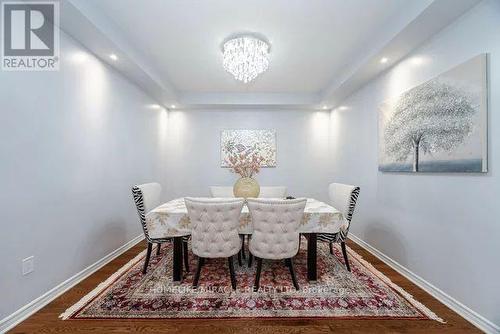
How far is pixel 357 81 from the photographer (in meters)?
3.27

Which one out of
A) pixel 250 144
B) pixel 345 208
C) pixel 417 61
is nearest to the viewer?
pixel 417 61

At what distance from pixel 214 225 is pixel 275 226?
554 millimetres

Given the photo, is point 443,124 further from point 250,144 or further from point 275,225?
point 250,144

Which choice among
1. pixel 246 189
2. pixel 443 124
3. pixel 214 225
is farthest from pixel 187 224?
pixel 443 124

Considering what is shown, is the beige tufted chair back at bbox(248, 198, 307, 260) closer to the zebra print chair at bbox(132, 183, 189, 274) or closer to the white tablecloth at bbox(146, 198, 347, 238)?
the white tablecloth at bbox(146, 198, 347, 238)

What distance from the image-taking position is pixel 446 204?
1.99m

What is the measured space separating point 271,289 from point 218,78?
310 cm

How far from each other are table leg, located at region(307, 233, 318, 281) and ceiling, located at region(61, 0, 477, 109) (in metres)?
2.14

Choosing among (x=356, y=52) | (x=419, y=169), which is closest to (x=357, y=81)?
(x=356, y=52)

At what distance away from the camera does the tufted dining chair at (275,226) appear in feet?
6.59

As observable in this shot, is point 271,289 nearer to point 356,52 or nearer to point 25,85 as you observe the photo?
point 25,85

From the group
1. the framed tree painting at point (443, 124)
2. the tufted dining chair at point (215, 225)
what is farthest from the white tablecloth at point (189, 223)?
the framed tree painting at point (443, 124)

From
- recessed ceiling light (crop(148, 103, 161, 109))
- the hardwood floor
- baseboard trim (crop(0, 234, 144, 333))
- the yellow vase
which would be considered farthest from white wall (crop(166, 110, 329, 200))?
the hardwood floor

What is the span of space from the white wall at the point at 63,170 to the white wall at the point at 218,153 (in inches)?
53.8
